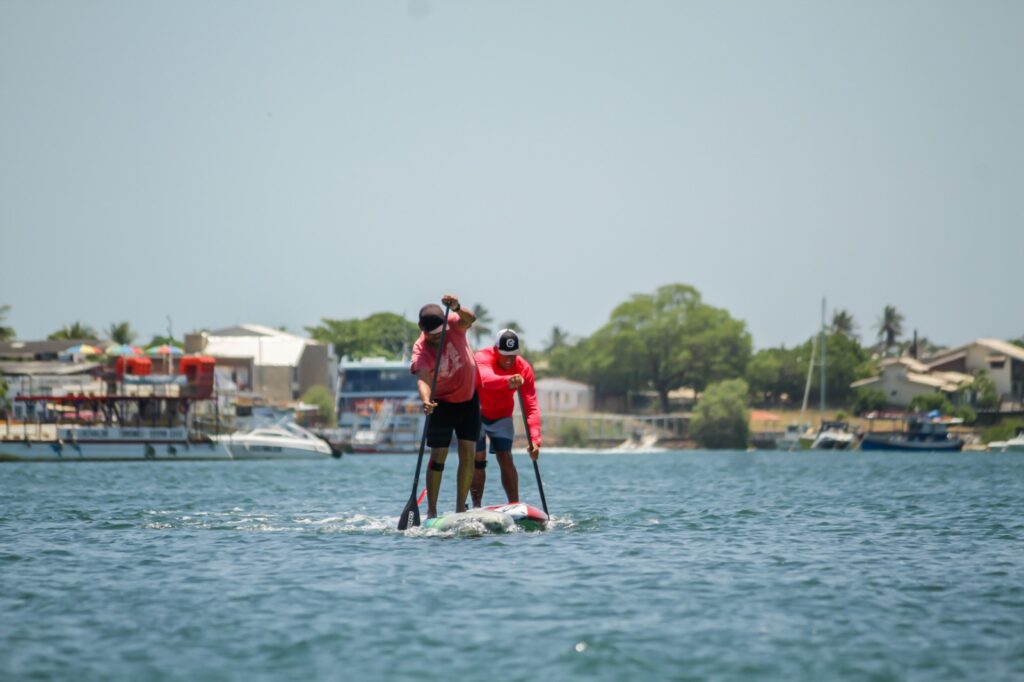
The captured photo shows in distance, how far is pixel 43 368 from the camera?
108 metres

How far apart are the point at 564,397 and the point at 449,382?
123848 mm

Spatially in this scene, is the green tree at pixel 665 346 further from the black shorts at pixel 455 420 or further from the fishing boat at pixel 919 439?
the black shorts at pixel 455 420

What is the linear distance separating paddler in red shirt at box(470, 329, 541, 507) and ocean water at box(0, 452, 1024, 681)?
1233 millimetres

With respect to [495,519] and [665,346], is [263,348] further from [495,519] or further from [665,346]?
[495,519]

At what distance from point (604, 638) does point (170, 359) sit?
72096 mm

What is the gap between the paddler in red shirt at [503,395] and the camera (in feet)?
52.4

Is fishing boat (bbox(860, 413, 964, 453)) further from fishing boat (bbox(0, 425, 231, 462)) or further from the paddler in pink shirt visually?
the paddler in pink shirt

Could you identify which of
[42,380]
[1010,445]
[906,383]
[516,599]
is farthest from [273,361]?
[516,599]

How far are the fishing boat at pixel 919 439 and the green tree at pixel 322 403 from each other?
144 feet

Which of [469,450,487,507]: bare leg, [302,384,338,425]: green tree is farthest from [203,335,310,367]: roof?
[469,450,487,507]: bare leg

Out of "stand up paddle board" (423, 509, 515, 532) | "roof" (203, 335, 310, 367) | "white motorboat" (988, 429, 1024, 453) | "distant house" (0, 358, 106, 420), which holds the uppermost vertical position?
"roof" (203, 335, 310, 367)

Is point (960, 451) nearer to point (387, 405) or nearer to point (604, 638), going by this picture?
point (387, 405)

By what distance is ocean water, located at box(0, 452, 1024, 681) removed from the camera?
329 inches

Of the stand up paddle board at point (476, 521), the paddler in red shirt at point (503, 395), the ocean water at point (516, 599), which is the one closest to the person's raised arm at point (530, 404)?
the paddler in red shirt at point (503, 395)
